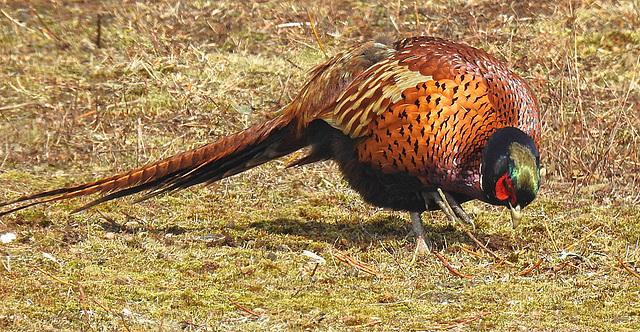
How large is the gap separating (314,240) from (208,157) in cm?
79

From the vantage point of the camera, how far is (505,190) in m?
4.24

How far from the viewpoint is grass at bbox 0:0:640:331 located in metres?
3.91

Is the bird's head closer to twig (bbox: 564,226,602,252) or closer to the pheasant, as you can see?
the pheasant

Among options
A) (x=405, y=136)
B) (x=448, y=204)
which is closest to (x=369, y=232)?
(x=448, y=204)

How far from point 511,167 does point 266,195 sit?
7.03 ft

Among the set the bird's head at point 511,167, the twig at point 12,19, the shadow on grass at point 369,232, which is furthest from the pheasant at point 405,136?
the twig at point 12,19

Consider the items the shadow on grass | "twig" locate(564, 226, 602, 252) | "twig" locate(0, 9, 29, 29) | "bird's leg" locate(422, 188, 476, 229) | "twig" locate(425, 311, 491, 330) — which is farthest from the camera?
"twig" locate(0, 9, 29, 29)

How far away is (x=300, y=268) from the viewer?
446cm

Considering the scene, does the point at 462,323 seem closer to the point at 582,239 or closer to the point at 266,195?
the point at 582,239

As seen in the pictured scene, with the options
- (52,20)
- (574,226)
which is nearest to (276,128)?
(574,226)

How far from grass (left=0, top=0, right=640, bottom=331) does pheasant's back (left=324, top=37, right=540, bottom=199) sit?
1.83ft

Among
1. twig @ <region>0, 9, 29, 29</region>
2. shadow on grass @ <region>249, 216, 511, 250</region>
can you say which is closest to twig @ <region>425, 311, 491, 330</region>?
shadow on grass @ <region>249, 216, 511, 250</region>

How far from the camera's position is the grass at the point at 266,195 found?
3906mm

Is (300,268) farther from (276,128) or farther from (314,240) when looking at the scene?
(276,128)
